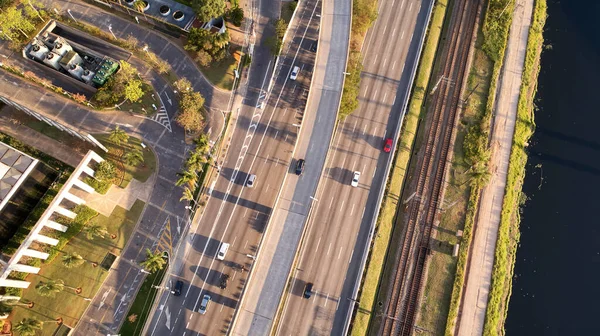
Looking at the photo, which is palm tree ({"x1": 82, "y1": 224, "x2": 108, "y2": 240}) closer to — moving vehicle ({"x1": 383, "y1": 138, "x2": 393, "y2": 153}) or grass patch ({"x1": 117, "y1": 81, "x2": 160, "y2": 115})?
grass patch ({"x1": 117, "y1": 81, "x2": 160, "y2": 115})

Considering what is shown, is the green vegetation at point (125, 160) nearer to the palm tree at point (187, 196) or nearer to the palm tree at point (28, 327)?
the palm tree at point (187, 196)

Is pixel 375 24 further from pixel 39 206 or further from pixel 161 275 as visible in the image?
pixel 39 206

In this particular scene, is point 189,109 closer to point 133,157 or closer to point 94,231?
point 133,157

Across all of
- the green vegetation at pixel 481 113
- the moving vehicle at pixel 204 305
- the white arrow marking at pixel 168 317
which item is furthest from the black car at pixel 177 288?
the green vegetation at pixel 481 113

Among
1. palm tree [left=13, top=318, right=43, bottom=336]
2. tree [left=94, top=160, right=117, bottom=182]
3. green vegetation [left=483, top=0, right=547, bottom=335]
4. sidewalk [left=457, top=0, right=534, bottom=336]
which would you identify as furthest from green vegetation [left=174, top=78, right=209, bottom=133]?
green vegetation [left=483, top=0, right=547, bottom=335]

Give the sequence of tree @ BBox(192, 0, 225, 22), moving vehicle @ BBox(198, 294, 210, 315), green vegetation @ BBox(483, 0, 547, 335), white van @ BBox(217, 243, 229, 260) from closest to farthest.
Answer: moving vehicle @ BBox(198, 294, 210, 315), white van @ BBox(217, 243, 229, 260), green vegetation @ BBox(483, 0, 547, 335), tree @ BBox(192, 0, 225, 22)

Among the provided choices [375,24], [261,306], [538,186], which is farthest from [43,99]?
[538,186]
